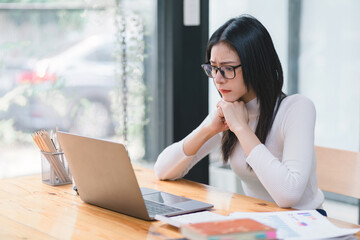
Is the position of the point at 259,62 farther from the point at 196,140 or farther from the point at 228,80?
the point at 196,140

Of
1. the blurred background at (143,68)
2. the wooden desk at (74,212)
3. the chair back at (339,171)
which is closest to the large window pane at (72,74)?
the blurred background at (143,68)

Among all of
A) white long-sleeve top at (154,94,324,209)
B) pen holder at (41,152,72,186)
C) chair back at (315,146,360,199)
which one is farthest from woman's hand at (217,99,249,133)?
pen holder at (41,152,72,186)

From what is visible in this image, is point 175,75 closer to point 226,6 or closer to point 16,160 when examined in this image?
point 226,6

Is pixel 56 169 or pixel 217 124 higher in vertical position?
pixel 217 124

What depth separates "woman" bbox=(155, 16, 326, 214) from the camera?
1652 millimetres

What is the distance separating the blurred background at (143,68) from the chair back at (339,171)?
0.71m

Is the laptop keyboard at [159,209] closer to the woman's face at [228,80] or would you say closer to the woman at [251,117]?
the woman at [251,117]

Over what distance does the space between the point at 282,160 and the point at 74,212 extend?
685 mm

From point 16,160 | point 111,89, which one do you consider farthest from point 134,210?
point 111,89

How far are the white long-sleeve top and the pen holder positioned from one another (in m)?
0.33

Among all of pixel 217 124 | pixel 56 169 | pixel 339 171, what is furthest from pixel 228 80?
pixel 56 169

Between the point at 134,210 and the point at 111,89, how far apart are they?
1772 mm

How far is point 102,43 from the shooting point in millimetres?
2988

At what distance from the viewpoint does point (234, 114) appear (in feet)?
5.74
